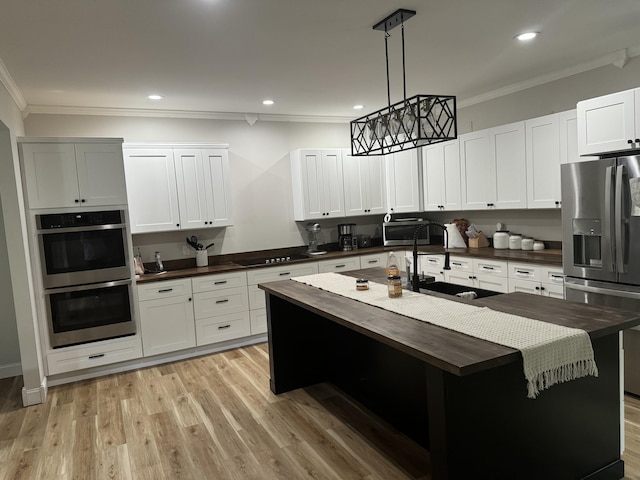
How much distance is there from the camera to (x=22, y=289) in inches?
141

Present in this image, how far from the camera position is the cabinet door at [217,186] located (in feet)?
15.8

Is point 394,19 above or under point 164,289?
above

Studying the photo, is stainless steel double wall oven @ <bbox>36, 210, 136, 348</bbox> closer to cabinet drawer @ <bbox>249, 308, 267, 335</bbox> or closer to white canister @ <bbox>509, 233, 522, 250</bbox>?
cabinet drawer @ <bbox>249, 308, 267, 335</bbox>

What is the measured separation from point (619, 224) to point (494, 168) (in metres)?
1.74

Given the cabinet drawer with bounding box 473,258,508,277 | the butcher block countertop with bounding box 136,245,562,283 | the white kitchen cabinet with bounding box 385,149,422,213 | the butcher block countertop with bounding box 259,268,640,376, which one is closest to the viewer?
the butcher block countertop with bounding box 259,268,640,376

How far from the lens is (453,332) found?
2.01 metres

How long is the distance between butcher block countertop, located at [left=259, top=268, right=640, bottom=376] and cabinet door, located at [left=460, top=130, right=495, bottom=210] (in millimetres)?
2277

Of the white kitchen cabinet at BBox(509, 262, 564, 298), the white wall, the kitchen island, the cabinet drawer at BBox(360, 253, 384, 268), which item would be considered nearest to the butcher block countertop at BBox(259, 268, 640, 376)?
Answer: the kitchen island

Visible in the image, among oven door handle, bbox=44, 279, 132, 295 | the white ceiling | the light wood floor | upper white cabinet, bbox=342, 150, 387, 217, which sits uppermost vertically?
the white ceiling

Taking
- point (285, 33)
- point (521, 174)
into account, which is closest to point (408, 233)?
point (521, 174)

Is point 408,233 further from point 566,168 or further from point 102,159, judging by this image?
point 102,159

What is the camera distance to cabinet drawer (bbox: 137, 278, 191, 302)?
4.33 metres

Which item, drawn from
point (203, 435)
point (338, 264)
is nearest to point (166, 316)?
point (203, 435)

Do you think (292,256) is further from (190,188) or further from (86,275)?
(86,275)
